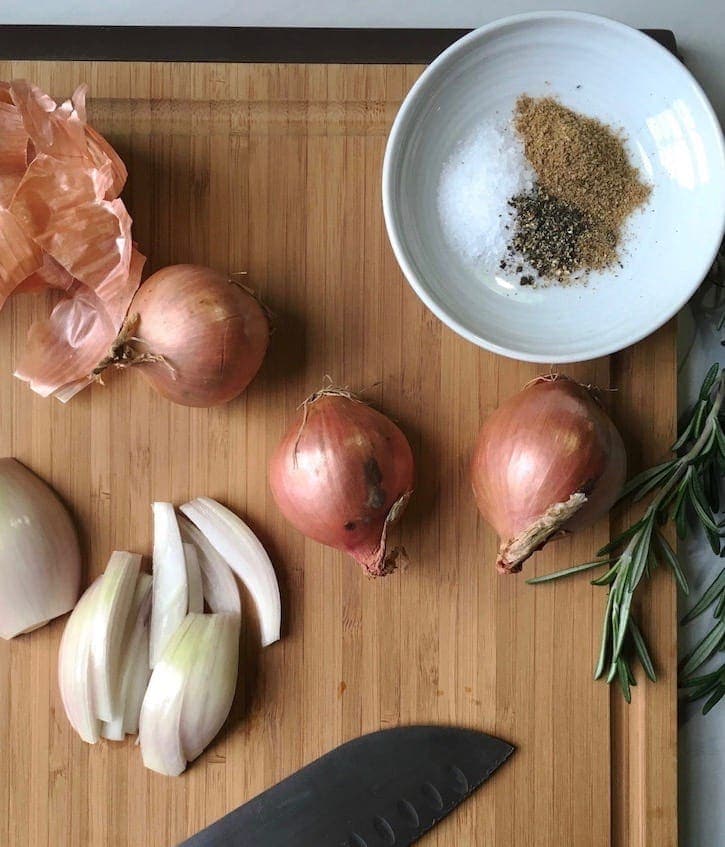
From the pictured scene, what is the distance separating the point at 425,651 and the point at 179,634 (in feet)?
0.98

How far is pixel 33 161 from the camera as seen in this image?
852mm

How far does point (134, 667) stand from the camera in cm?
93

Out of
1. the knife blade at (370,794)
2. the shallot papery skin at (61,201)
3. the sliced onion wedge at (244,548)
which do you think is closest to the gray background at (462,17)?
the shallot papery skin at (61,201)

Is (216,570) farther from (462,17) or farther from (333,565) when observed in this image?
(462,17)

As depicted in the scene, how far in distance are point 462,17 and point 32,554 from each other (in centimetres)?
83

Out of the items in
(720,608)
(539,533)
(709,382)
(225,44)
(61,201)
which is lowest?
(720,608)

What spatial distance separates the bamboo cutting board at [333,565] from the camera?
94 cm

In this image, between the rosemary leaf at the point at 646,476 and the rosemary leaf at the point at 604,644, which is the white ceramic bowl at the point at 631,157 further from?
the rosemary leaf at the point at 604,644

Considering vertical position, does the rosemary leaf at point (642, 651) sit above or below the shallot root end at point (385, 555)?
below

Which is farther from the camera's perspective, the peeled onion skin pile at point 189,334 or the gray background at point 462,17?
the gray background at point 462,17

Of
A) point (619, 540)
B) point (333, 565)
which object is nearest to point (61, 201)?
point (333, 565)

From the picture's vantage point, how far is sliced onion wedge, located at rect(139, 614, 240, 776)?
2.93ft

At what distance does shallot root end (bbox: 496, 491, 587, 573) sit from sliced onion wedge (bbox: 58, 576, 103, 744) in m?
0.48

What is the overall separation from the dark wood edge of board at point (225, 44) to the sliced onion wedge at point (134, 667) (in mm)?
628
